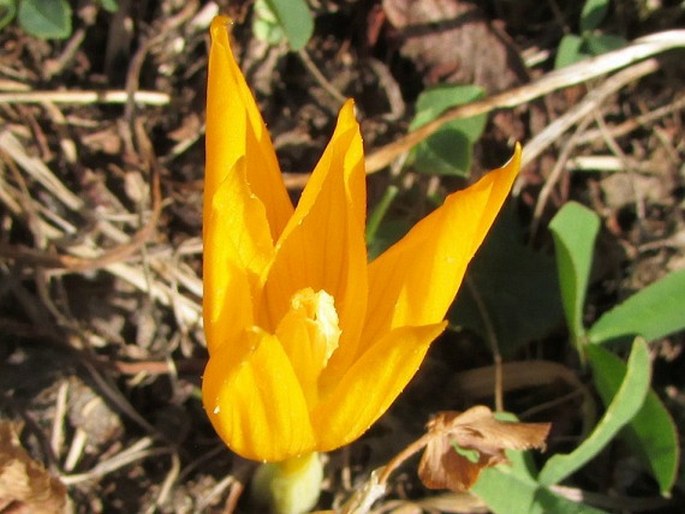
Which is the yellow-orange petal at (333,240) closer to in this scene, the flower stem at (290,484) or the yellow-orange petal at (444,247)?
the yellow-orange petal at (444,247)

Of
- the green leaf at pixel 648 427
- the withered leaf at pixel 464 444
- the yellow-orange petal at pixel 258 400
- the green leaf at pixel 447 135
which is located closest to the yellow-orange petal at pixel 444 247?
the yellow-orange petal at pixel 258 400

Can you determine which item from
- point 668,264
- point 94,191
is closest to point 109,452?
point 94,191

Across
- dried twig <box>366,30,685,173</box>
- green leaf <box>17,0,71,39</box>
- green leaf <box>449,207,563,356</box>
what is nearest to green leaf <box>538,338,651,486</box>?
green leaf <box>449,207,563,356</box>

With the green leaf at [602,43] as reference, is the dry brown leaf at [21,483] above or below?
below

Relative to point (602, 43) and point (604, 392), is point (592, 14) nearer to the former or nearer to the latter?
point (602, 43)

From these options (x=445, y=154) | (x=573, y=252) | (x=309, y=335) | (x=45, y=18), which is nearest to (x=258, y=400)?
(x=309, y=335)
